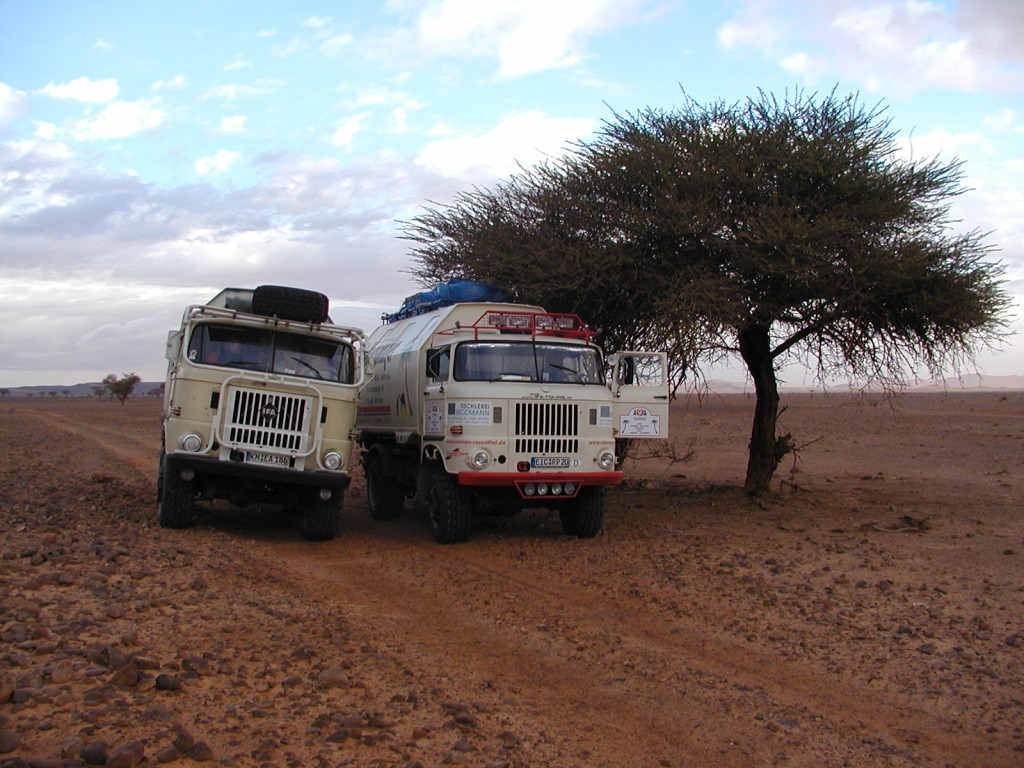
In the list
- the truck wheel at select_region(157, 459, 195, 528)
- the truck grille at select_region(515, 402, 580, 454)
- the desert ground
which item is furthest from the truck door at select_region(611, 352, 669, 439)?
the truck wheel at select_region(157, 459, 195, 528)

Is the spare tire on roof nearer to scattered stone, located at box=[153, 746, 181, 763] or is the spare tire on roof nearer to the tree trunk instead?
the tree trunk

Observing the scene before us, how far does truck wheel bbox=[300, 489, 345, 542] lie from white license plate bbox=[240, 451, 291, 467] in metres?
0.67

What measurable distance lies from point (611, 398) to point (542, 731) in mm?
7224

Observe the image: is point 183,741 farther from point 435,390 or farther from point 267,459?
point 435,390

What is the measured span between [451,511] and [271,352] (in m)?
3.08

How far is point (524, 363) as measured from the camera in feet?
39.7

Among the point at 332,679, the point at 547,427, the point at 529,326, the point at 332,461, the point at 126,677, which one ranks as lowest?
the point at 332,679

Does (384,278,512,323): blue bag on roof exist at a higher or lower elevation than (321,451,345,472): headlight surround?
higher

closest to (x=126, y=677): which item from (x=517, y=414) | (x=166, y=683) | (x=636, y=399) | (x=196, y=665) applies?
(x=166, y=683)

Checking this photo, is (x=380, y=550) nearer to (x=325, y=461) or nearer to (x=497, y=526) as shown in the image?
(x=325, y=461)

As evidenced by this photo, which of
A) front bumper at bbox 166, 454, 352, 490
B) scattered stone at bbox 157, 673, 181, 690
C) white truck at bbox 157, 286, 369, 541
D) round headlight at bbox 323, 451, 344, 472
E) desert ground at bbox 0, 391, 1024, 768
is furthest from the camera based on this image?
round headlight at bbox 323, 451, 344, 472

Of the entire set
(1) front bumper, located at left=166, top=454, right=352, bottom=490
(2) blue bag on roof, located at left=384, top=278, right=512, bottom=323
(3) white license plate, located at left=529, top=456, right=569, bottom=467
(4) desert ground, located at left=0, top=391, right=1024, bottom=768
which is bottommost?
(4) desert ground, located at left=0, top=391, right=1024, bottom=768

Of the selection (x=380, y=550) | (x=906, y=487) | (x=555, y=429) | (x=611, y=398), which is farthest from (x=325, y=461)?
(x=906, y=487)

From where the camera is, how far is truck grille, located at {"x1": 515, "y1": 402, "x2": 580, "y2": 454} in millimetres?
11516
